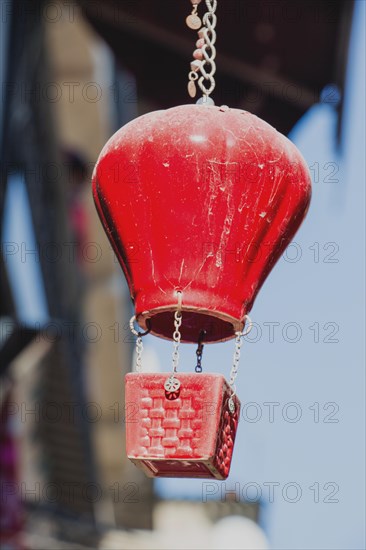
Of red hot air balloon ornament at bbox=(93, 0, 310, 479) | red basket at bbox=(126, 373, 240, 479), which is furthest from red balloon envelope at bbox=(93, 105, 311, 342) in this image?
red basket at bbox=(126, 373, 240, 479)

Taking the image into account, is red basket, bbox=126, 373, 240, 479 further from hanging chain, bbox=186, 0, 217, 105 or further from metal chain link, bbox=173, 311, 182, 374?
hanging chain, bbox=186, 0, 217, 105

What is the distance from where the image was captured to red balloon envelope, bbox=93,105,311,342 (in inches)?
144

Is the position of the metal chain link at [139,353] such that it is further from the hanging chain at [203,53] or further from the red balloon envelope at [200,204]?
the hanging chain at [203,53]

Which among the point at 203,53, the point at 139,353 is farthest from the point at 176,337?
the point at 203,53

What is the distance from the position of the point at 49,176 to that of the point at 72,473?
4887 millimetres

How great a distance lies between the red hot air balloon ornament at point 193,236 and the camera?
11.8ft

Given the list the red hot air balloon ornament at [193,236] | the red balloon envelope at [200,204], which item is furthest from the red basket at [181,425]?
the red balloon envelope at [200,204]

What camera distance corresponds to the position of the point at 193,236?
12.0ft

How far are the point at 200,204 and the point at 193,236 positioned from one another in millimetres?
91

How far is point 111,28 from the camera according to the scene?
32.2 feet

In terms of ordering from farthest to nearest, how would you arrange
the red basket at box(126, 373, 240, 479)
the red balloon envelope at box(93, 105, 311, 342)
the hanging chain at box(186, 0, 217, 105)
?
the hanging chain at box(186, 0, 217, 105), the red balloon envelope at box(93, 105, 311, 342), the red basket at box(126, 373, 240, 479)

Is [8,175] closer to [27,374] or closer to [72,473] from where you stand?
[27,374]

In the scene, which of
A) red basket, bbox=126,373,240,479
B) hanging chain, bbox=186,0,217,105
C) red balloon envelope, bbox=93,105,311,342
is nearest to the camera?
red basket, bbox=126,373,240,479

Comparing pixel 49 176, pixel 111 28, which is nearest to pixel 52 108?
pixel 49 176
